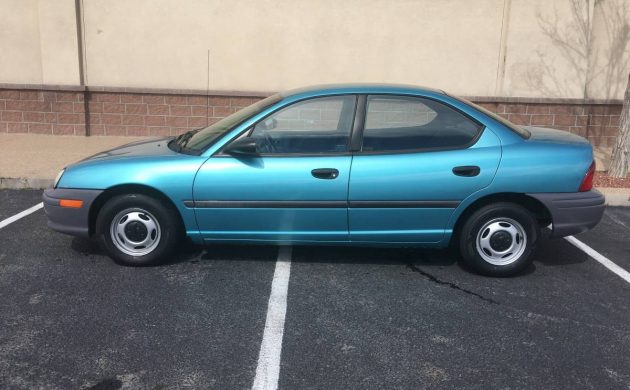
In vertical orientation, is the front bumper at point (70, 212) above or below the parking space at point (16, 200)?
above

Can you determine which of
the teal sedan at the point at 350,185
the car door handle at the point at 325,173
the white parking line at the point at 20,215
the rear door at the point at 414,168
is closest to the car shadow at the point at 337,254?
the teal sedan at the point at 350,185

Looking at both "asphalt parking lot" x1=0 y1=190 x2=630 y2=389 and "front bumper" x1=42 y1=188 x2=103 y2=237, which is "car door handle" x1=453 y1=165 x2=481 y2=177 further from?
"front bumper" x1=42 y1=188 x2=103 y2=237

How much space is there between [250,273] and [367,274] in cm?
92

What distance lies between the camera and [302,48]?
10320 millimetres

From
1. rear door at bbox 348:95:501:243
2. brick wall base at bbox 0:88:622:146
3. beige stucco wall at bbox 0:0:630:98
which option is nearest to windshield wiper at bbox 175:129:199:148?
rear door at bbox 348:95:501:243

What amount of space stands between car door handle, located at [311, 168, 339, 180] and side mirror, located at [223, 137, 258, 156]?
48 cm

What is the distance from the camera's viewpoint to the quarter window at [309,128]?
16.2 ft

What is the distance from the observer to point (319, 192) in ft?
15.8

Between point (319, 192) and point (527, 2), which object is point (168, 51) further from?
point (319, 192)

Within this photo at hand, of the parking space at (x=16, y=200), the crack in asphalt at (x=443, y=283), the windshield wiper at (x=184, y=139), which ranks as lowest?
the crack in asphalt at (x=443, y=283)

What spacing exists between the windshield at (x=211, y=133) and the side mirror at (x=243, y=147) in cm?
18

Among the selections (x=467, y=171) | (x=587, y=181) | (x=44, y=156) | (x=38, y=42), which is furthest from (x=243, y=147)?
(x=38, y=42)

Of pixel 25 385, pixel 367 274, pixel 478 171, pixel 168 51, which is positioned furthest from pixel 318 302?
pixel 168 51

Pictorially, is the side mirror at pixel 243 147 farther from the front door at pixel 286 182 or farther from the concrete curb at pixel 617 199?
the concrete curb at pixel 617 199
